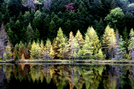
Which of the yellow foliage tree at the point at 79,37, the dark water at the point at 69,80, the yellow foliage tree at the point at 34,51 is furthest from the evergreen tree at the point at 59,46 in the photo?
the dark water at the point at 69,80

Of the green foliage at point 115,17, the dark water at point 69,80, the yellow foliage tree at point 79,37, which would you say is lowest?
the dark water at point 69,80

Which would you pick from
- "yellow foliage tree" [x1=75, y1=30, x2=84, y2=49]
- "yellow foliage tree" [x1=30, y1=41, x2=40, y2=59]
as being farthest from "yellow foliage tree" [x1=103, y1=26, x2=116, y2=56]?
"yellow foliage tree" [x1=30, y1=41, x2=40, y2=59]

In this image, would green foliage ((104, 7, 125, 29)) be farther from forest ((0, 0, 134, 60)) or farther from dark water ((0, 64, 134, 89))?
dark water ((0, 64, 134, 89))

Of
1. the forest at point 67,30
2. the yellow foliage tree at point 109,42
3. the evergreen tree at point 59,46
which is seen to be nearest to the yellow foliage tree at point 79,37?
the forest at point 67,30

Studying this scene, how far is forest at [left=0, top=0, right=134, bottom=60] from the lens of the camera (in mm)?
66812

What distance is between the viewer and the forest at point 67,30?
219 feet

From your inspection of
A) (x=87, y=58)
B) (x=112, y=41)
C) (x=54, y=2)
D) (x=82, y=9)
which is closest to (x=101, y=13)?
(x=82, y=9)

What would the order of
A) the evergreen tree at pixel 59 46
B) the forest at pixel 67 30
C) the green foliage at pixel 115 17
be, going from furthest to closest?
the green foliage at pixel 115 17 < the evergreen tree at pixel 59 46 < the forest at pixel 67 30

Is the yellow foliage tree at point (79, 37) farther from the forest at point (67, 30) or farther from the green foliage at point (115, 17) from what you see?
the green foliage at point (115, 17)

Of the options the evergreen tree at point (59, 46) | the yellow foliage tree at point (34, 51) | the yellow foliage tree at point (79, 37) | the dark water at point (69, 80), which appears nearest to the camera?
the dark water at point (69, 80)

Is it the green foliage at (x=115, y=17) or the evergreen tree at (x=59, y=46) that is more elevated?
the green foliage at (x=115, y=17)

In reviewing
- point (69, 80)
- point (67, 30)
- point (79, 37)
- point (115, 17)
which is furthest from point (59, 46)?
point (69, 80)

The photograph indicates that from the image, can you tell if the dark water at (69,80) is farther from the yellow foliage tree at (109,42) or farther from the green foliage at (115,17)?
the green foliage at (115,17)

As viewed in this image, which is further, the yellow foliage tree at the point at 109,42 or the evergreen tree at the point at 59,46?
the evergreen tree at the point at 59,46
